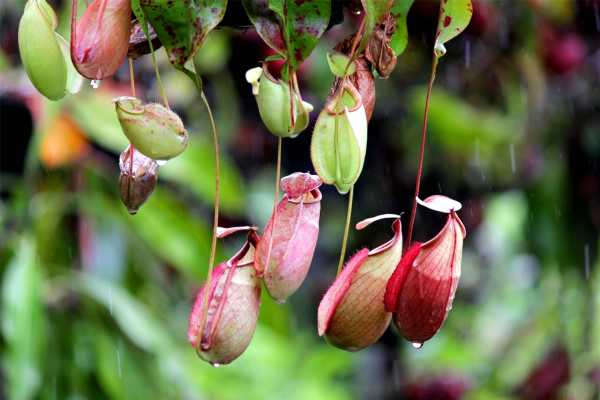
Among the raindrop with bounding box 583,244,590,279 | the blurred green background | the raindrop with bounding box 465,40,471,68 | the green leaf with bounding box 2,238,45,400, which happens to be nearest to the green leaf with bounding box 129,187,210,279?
the blurred green background

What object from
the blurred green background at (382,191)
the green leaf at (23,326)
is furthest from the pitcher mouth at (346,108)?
the blurred green background at (382,191)

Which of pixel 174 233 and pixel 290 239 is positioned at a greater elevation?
pixel 290 239

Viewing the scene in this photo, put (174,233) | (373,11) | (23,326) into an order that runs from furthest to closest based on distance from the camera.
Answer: (174,233), (23,326), (373,11)

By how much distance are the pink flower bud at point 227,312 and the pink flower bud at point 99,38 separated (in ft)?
0.34

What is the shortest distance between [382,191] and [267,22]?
135 centimetres

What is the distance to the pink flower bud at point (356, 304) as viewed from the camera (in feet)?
1.61

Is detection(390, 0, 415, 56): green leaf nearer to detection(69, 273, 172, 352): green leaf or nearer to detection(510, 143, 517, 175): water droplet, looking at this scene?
detection(69, 273, 172, 352): green leaf

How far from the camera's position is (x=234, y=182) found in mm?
1385

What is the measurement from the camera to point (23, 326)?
1.10 m

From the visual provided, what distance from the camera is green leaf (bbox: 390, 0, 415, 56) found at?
509mm

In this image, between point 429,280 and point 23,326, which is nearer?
point 429,280

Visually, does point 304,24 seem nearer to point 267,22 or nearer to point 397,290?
Answer: point 267,22

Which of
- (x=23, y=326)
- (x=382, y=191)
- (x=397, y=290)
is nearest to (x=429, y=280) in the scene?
(x=397, y=290)

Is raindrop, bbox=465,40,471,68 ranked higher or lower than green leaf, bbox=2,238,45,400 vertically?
lower
